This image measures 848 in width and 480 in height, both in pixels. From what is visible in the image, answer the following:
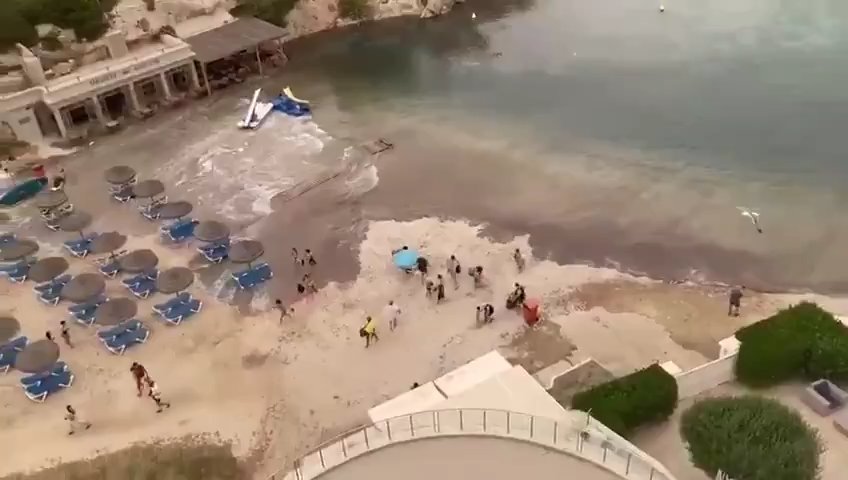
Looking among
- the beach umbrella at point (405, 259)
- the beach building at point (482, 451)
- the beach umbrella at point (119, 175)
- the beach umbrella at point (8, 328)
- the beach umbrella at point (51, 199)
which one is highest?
the beach building at point (482, 451)

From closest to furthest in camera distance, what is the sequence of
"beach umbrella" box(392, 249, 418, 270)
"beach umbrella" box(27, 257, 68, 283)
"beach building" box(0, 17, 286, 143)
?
"beach umbrella" box(27, 257, 68, 283) → "beach umbrella" box(392, 249, 418, 270) → "beach building" box(0, 17, 286, 143)

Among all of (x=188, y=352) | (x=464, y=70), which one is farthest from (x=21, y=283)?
(x=464, y=70)

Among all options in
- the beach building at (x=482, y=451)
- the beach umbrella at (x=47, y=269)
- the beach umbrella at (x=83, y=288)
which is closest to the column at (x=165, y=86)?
the beach umbrella at (x=47, y=269)

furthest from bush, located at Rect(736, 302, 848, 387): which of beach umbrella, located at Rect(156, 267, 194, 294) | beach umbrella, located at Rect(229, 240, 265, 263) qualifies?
beach umbrella, located at Rect(156, 267, 194, 294)

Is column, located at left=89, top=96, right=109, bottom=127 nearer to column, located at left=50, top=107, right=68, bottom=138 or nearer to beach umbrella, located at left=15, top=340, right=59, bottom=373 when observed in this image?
column, located at left=50, top=107, right=68, bottom=138

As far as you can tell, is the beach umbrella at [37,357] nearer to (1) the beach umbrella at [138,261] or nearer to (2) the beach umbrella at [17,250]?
(1) the beach umbrella at [138,261]

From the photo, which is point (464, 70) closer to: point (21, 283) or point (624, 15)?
point (624, 15)
